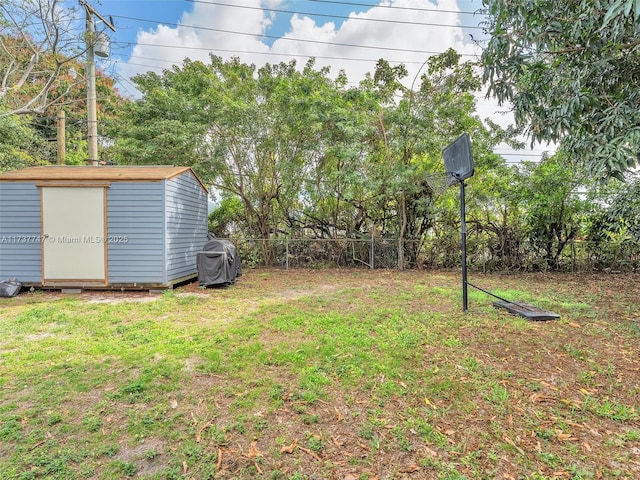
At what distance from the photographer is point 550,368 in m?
2.61

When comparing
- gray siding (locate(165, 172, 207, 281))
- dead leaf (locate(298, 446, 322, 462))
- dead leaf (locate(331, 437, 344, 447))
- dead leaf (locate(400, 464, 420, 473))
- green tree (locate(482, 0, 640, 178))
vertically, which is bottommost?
dead leaf (locate(298, 446, 322, 462))

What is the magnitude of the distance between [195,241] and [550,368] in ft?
22.4

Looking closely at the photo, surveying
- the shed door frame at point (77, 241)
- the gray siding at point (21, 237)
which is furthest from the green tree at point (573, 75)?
the gray siding at point (21, 237)

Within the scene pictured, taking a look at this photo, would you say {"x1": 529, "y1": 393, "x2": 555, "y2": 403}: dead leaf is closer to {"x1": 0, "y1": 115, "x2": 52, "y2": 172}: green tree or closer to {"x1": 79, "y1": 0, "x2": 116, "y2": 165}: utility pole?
{"x1": 79, "y1": 0, "x2": 116, "y2": 165}: utility pole

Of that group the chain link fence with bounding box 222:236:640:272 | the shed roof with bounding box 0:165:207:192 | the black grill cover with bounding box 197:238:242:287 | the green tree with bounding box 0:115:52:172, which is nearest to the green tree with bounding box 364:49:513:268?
the chain link fence with bounding box 222:236:640:272

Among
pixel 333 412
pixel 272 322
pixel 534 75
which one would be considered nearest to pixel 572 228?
pixel 534 75

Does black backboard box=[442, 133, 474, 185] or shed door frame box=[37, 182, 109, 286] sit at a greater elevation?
black backboard box=[442, 133, 474, 185]

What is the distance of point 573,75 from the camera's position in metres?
3.38

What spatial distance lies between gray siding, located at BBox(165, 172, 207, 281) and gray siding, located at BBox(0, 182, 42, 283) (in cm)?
230

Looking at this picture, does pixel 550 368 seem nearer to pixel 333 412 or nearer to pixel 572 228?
pixel 333 412

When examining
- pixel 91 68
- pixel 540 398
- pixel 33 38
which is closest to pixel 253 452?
pixel 540 398

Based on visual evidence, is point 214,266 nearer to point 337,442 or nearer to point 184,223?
point 184,223

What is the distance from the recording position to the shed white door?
18.5 ft

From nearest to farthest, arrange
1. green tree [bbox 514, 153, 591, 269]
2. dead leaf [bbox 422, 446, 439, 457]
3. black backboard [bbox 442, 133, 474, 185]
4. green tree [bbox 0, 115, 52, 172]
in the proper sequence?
1. dead leaf [bbox 422, 446, 439, 457]
2. black backboard [bbox 442, 133, 474, 185]
3. green tree [bbox 514, 153, 591, 269]
4. green tree [bbox 0, 115, 52, 172]
